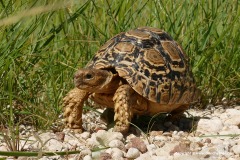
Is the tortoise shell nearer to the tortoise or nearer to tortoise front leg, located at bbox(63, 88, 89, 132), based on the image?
the tortoise

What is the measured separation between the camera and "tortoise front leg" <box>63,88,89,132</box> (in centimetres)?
318

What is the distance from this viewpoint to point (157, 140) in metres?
2.98

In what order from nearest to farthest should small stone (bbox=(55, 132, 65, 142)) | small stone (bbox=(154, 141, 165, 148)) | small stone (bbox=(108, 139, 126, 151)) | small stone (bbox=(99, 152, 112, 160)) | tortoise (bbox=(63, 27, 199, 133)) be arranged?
small stone (bbox=(99, 152, 112, 160)), small stone (bbox=(108, 139, 126, 151)), small stone (bbox=(154, 141, 165, 148)), small stone (bbox=(55, 132, 65, 142)), tortoise (bbox=(63, 27, 199, 133))

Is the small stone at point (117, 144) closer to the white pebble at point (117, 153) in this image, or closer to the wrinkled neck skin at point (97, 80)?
the white pebble at point (117, 153)

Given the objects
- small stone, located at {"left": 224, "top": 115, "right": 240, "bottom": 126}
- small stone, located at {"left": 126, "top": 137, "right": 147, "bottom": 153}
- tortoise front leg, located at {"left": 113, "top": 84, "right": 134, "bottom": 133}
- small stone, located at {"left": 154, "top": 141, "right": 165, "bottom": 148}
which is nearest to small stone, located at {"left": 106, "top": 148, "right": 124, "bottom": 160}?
small stone, located at {"left": 126, "top": 137, "right": 147, "bottom": 153}

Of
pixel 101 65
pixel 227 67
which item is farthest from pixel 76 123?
pixel 227 67

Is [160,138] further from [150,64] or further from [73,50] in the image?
[73,50]

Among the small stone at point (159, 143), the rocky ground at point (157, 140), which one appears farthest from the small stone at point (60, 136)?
the small stone at point (159, 143)

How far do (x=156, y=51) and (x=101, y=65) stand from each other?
0.38 metres

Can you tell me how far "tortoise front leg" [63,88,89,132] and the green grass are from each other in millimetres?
91

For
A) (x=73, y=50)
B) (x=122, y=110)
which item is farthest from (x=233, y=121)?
(x=73, y=50)

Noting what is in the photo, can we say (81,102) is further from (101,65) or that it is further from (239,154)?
(239,154)

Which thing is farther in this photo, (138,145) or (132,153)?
(138,145)

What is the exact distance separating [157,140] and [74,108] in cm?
60
